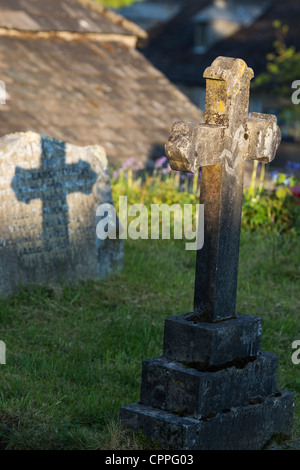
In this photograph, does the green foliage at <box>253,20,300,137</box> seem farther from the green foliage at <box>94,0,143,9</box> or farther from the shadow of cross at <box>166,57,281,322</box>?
the green foliage at <box>94,0,143,9</box>

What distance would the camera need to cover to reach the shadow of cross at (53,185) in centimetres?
641

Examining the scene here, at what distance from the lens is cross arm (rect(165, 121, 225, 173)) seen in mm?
3910

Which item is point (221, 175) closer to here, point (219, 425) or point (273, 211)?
point (219, 425)

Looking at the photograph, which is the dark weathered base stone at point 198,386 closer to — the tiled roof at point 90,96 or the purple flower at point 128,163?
the purple flower at point 128,163

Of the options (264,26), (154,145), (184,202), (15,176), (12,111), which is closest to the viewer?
(15,176)

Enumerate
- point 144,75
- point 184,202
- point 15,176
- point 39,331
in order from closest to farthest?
1. point 39,331
2. point 15,176
3. point 184,202
4. point 144,75

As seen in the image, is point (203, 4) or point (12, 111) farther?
point (203, 4)

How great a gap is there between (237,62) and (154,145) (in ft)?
21.6

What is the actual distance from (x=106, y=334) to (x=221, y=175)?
201cm

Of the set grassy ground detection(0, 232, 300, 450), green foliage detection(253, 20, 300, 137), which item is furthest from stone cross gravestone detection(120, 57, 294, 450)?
green foliage detection(253, 20, 300, 137)

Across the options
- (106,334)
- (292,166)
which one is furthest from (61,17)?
(106,334)
